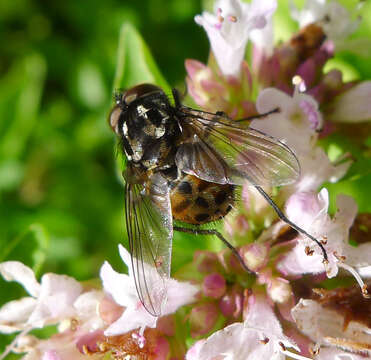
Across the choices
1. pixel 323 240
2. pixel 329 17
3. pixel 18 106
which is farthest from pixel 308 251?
pixel 18 106

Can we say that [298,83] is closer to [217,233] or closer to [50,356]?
[217,233]

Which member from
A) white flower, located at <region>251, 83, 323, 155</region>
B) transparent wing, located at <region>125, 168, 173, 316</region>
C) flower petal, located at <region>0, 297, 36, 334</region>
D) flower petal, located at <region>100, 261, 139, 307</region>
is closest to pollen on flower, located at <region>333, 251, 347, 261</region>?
white flower, located at <region>251, 83, 323, 155</region>

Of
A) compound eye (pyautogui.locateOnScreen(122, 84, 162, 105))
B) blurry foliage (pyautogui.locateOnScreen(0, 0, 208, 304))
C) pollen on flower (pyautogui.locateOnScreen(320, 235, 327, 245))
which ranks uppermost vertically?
compound eye (pyautogui.locateOnScreen(122, 84, 162, 105))

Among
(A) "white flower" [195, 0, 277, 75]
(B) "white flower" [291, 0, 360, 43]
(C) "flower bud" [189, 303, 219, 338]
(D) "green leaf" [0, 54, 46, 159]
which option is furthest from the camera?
(D) "green leaf" [0, 54, 46, 159]

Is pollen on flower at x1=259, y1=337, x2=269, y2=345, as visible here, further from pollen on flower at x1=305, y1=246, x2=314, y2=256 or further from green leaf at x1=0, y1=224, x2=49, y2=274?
green leaf at x1=0, y1=224, x2=49, y2=274

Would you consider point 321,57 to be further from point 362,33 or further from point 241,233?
point 241,233

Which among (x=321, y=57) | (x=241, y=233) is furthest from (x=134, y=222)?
(x=321, y=57)
